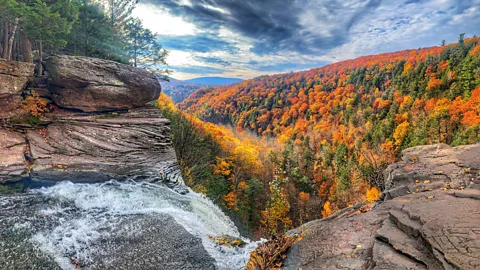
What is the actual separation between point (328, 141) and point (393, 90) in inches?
1128

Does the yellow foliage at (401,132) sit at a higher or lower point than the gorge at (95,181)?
lower

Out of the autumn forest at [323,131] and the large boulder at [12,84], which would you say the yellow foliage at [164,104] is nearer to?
the autumn forest at [323,131]

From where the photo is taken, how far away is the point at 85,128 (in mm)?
14172

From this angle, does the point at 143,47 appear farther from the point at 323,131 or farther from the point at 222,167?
the point at 323,131

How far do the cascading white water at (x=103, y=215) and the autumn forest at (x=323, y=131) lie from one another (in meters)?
2.24

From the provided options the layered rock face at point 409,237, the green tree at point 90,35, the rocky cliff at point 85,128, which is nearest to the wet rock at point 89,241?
the rocky cliff at point 85,128

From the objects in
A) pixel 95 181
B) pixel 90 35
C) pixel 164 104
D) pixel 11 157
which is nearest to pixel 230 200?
pixel 164 104

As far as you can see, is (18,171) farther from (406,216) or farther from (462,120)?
(462,120)

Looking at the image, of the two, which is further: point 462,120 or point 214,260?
point 462,120

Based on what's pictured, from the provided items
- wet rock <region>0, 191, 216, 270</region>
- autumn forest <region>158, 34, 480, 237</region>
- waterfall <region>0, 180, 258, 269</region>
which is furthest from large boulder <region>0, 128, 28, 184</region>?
autumn forest <region>158, 34, 480, 237</region>

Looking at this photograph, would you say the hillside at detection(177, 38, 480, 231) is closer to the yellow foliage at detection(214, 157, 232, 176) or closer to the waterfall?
the yellow foliage at detection(214, 157, 232, 176)

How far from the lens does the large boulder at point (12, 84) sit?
11773 mm

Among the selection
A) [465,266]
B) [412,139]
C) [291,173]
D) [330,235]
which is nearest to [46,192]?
[330,235]

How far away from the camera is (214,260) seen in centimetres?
692
